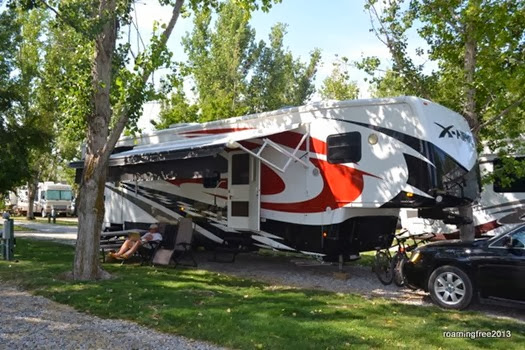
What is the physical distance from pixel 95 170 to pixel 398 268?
5.59 metres

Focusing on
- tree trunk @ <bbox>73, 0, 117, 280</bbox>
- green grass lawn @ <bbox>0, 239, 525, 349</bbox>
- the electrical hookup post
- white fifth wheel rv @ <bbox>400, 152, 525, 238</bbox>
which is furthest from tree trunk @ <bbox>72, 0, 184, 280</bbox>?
white fifth wheel rv @ <bbox>400, 152, 525, 238</bbox>

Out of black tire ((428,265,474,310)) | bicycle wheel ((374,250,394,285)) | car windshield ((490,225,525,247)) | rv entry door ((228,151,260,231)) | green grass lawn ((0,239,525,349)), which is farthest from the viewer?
Result: rv entry door ((228,151,260,231))

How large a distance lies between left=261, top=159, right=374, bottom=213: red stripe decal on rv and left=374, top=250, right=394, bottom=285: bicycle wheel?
1.46 meters

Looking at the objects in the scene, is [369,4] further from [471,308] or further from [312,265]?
[471,308]

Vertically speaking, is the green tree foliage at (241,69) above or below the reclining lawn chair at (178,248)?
above

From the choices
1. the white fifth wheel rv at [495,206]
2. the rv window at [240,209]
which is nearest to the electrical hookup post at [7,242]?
the rv window at [240,209]

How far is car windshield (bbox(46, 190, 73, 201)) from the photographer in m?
37.7

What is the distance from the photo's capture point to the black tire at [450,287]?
7.65m

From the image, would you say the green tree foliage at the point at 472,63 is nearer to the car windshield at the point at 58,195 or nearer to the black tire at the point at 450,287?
the black tire at the point at 450,287

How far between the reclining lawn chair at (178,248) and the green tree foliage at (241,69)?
14815mm

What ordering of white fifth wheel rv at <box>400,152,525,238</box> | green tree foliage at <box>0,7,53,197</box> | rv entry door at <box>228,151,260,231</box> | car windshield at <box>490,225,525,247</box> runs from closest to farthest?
car windshield at <box>490,225,525,247</box>, rv entry door at <box>228,151,260,231</box>, white fifth wheel rv at <box>400,152,525,238</box>, green tree foliage at <box>0,7,53,197</box>

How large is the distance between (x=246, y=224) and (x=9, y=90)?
9.85m

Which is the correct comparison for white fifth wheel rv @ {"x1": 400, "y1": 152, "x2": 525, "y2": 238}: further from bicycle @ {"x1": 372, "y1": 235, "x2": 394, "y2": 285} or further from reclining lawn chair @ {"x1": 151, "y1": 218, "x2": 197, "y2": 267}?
reclining lawn chair @ {"x1": 151, "y1": 218, "x2": 197, "y2": 267}

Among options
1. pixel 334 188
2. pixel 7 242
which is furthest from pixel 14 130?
pixel 334 188
